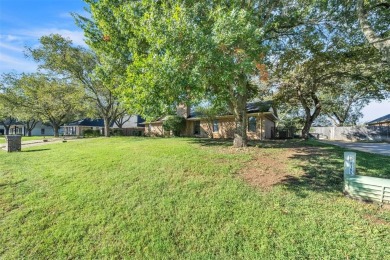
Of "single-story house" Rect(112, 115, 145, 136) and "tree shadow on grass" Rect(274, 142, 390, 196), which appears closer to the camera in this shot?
"tree shadow on grass" Rect(274, 142, 390, 196)

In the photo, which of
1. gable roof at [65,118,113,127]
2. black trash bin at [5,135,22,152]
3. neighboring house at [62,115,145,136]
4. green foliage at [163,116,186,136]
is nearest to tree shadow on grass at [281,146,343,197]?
black trash bin at [5,135,22,152]

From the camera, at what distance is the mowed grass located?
3.82m

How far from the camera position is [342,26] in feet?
31.9

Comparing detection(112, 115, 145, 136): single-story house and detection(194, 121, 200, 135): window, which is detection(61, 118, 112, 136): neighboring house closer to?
detection(112, 115, 145, 136): single-story house

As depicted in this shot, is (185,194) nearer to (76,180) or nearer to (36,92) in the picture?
(76,180)

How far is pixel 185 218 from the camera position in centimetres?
468

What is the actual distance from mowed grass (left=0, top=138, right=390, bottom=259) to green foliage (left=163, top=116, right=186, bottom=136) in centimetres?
1695

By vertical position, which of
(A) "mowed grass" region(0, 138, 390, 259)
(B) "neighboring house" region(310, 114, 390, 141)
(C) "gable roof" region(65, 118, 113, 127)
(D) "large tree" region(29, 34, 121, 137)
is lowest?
(A) "mowed grass" region(0, 138, 390, 259)

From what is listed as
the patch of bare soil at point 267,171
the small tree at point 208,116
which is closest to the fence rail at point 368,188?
the patch of bare soil at point 267,171

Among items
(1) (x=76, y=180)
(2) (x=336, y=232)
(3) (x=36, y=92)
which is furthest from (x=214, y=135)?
(3) (x=36, y=92)

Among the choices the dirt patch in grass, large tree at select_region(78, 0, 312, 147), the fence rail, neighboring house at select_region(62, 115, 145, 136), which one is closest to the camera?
the fence rail

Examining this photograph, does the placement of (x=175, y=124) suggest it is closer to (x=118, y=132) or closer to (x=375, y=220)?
(x=118, y=132)

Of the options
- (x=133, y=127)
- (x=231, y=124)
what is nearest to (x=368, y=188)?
(x=231, y=124)

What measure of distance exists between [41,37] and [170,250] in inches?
948
